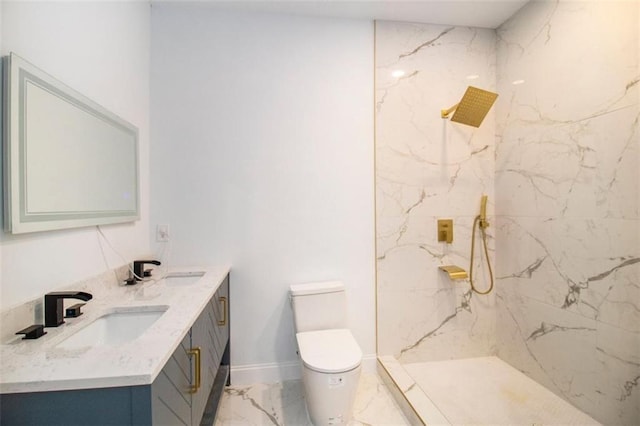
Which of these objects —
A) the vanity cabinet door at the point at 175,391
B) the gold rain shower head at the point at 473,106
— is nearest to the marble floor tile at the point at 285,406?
the vanity cabinet door at the point at 175,391

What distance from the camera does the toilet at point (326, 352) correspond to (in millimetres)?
1493

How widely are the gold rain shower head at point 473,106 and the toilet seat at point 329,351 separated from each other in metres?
1.67

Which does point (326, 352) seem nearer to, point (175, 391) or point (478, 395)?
point (175, 391)

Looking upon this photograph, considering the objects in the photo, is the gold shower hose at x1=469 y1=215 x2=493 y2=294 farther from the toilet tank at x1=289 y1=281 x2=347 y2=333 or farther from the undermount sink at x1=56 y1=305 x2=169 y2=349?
the undermount sink at x1=56 y1=305 x2=169 y2=349

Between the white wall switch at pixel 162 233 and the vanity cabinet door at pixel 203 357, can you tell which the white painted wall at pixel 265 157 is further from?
the vanity cabinet door at pixel 203 357

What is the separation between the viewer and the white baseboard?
2.02m

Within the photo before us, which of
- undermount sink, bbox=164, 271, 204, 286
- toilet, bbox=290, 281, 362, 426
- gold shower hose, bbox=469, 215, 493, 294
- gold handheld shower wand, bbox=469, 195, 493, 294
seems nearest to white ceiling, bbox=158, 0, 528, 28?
gold handheld shower wand, bbox=469, 195, 493, 294

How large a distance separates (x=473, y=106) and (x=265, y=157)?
1.49 metres

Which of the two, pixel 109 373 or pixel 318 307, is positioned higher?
pixel 109 373

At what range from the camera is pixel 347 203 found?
7.01ft

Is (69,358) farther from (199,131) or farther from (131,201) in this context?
(199,131)

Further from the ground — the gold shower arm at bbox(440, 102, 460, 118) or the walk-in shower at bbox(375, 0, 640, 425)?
the gold shower arm at bbox(440, 102, 460, 118)

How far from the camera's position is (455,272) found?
2127mm

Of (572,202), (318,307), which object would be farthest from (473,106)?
(318,307)
